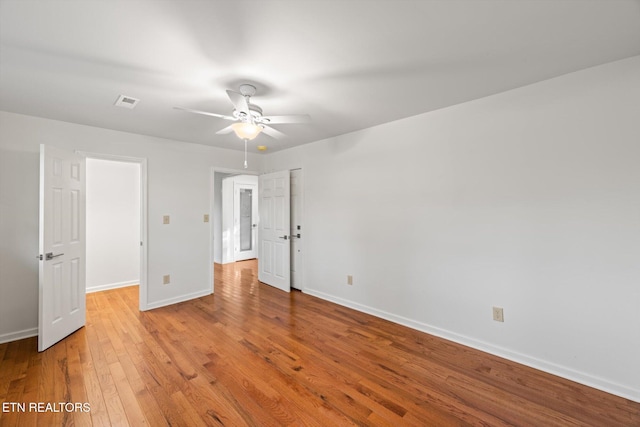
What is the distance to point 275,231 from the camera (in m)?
4.79

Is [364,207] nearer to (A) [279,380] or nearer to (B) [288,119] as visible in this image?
(B) [288,119]

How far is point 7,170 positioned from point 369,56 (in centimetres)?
387

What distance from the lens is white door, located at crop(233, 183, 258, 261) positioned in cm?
702

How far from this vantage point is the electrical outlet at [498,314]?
2506 millimetres

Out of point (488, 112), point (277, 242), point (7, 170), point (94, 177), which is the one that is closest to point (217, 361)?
point (277, 242)

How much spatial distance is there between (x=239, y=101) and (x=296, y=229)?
112 inches

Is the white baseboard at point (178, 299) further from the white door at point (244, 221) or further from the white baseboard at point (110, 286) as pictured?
the white door at point (244, 221)

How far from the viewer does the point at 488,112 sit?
2.58 m

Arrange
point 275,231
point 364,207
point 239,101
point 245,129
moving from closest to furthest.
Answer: point 239,101 < point 245,129 < point 364,207 < point 275,231

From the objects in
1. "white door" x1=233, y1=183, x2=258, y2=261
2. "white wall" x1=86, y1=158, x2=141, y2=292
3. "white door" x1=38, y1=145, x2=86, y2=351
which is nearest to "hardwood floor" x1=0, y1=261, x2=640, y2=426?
"white door" x1=38, y1=145, x2=86, y2=351

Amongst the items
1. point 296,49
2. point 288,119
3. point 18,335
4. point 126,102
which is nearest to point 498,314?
point 288,119

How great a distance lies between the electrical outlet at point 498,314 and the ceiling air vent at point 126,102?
3973mm

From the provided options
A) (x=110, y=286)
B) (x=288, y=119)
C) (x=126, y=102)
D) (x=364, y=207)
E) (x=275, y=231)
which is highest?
(x=126, y=102)

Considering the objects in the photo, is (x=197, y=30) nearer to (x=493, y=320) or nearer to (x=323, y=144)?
(x=323, y=144)
